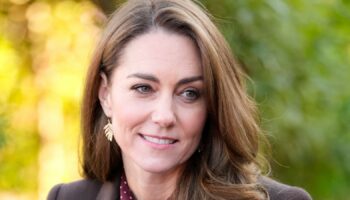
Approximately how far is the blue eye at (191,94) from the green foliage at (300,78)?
3.77 feet

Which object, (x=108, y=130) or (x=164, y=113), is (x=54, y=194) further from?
(x=164, y=113)

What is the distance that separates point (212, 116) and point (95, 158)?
0.65 metres

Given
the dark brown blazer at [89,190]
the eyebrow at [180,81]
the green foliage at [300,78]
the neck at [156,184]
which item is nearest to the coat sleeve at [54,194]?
the dark brown blazer at [89,190]

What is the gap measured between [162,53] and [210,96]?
22 cm

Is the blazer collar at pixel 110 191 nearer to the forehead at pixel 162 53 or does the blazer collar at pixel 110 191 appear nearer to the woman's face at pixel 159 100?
the woman's face at pixel 159 100

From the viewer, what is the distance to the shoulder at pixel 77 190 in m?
4.52

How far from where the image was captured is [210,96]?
154 inches

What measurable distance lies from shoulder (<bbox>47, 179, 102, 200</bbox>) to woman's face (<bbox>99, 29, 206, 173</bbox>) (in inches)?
21.0

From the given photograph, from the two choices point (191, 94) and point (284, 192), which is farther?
point (284, 192)

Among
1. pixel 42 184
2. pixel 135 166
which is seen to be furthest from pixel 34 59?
pixel 135 166

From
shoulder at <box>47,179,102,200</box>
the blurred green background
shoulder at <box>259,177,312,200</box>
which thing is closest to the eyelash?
shoulder at <box>259,177,312,200</box>

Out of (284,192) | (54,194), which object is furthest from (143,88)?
(54,194)

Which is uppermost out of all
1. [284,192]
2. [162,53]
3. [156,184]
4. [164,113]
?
[162,53]

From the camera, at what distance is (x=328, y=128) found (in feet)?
19.5
